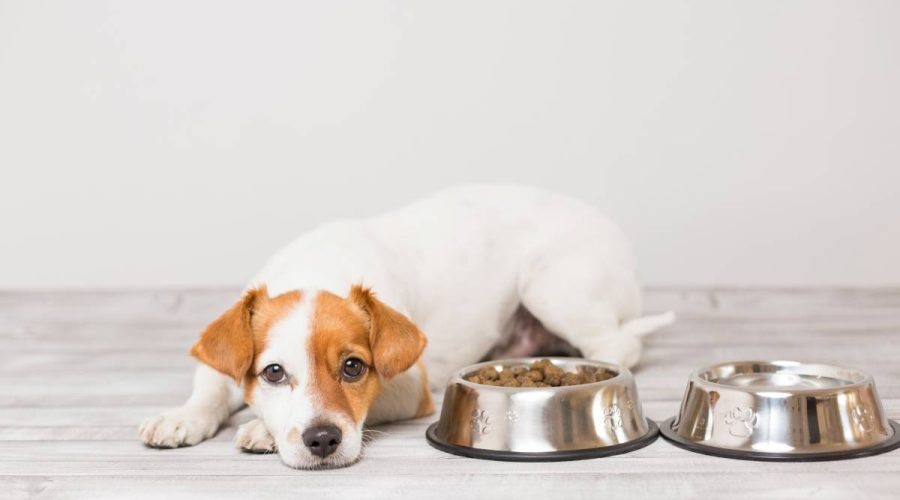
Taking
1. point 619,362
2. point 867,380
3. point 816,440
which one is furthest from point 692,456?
point 619,362

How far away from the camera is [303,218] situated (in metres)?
5.79

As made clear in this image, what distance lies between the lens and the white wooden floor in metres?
2.45

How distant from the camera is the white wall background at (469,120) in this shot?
18.2 feet

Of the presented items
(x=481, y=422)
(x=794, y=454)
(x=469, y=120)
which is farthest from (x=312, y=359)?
(x=469, y=120)

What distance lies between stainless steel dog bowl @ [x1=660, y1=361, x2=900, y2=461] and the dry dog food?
0.32 m

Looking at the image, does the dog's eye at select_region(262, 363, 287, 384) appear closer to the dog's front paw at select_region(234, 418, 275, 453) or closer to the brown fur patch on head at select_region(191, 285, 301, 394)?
the brown fur patch on head at select_region(191, 285, 301, 394)

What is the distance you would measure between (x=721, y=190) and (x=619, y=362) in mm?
2233

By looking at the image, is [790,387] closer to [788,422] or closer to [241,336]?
[788,422]

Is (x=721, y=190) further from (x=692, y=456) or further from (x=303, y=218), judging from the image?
(x=692, y=456)

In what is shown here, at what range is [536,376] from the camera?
2889 mm

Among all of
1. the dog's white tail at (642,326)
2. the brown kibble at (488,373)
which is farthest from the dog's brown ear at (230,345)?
the dog's white tail at (642,326)

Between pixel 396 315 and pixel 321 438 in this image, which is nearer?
pixel 321 438

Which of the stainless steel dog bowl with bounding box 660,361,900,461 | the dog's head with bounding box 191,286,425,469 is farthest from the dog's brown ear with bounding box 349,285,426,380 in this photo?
the stainless steel dog bowl with bounding box 660,361,900,461

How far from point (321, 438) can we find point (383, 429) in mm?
505
